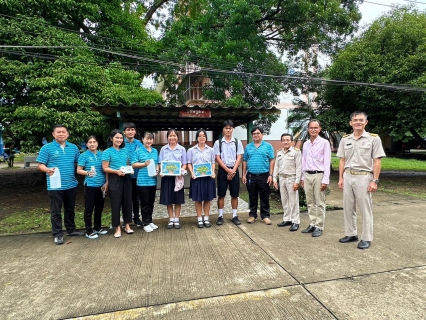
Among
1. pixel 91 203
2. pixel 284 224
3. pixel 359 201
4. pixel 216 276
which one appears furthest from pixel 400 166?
pixel 91 203

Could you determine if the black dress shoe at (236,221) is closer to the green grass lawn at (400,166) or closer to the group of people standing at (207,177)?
the group of people standing at (207,177)

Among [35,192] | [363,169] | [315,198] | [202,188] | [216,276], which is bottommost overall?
[35,192]

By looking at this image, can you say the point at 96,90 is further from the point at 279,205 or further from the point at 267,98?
the point at 267,98

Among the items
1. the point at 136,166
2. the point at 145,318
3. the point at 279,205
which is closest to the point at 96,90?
the point at 136,166

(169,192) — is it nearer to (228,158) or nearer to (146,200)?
(146,200)

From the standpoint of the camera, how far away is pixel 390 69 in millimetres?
9555

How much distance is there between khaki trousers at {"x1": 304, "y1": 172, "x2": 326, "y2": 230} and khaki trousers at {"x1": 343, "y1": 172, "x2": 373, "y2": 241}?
14.8 inches

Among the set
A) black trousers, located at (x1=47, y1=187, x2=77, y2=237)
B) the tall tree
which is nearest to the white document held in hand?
black trousers, located at (x1=47, y1=187, x2=77, y2=237)

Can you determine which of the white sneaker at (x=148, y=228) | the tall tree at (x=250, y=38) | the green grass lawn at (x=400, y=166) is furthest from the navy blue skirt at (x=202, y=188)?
the green grass lawn at (x=400, y=166)

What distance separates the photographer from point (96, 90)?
7.66 meters

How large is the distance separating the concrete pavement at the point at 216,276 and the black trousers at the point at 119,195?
0.36 m

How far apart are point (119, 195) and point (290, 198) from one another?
276cm

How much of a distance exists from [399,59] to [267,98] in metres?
5.17

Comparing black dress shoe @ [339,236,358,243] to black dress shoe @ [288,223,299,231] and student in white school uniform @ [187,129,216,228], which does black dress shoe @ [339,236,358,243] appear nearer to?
black dress shoe @ [288,223,299,231]
